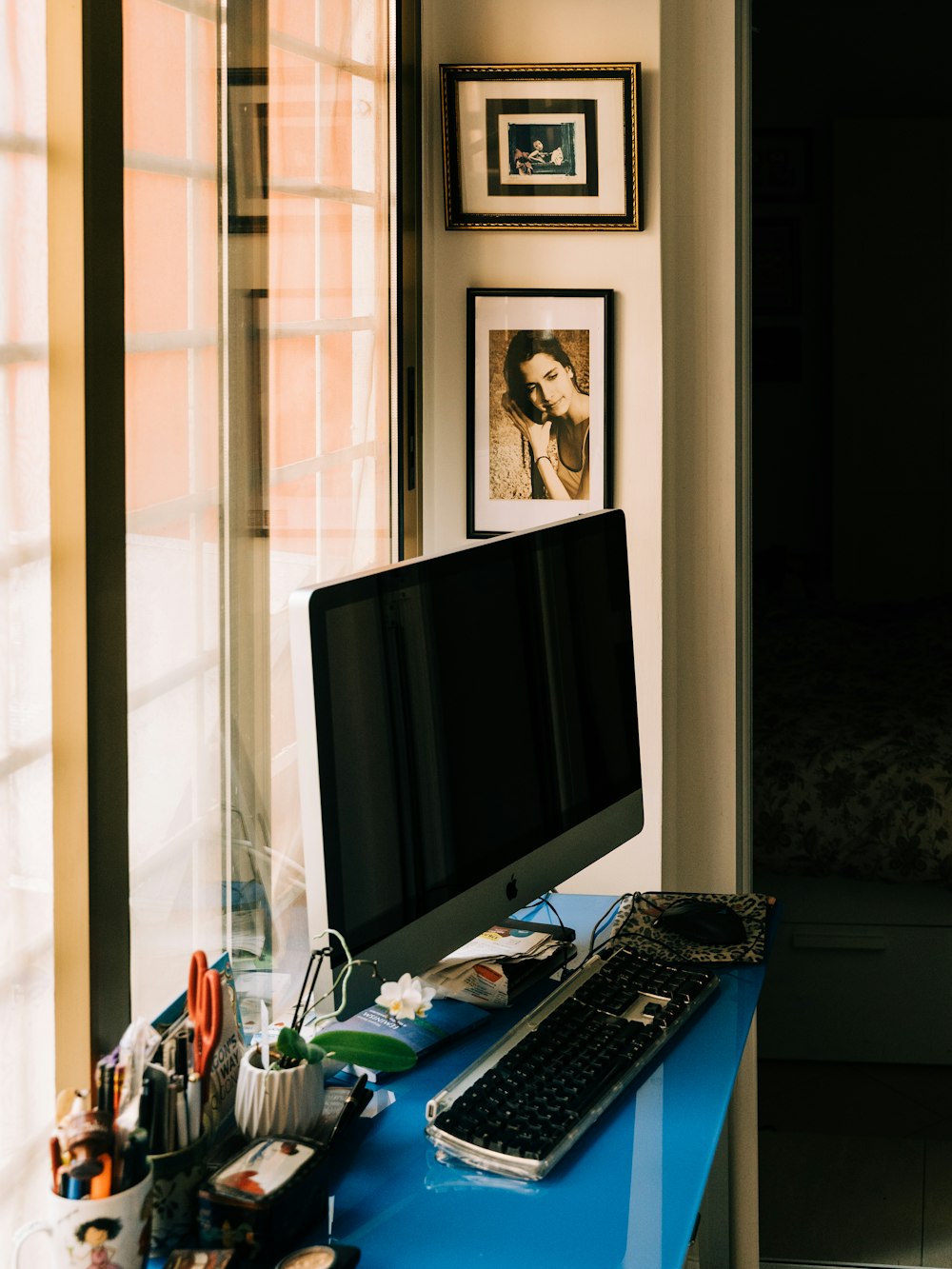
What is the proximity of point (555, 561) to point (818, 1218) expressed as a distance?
1473 millimetres

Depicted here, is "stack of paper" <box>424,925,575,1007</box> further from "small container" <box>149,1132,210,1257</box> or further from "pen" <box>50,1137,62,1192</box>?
"pen" <box>50,1137,62,1192</box>

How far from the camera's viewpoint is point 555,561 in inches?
67.9

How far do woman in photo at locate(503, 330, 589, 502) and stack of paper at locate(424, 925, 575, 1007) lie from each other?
2.48 ft

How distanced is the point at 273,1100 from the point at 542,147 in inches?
59.4

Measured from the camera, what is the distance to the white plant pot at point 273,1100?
4.14ft

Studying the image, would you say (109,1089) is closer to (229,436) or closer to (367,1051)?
(367,1051)

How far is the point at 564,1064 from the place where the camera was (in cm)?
142

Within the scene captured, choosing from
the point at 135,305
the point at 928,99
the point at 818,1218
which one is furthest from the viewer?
the point at 928,99

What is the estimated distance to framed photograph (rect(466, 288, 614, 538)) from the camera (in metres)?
2.22

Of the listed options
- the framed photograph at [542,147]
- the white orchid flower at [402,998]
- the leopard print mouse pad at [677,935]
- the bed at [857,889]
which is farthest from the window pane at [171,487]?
the bed at [857,889]

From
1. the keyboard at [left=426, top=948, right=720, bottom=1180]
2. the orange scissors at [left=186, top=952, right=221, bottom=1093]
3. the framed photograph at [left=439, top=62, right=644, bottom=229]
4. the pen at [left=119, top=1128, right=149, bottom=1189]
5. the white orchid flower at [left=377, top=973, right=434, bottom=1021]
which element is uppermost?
the framed photograph at [left=439, top=62, right=644, bottom=229]

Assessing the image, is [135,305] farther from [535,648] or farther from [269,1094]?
[269,1094]

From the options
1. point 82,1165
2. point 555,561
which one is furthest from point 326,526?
point 82,1165

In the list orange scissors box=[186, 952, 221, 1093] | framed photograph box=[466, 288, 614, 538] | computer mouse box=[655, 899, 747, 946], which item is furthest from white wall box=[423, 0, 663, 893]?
orange scissors box=[186, 952, 221, 1093]
